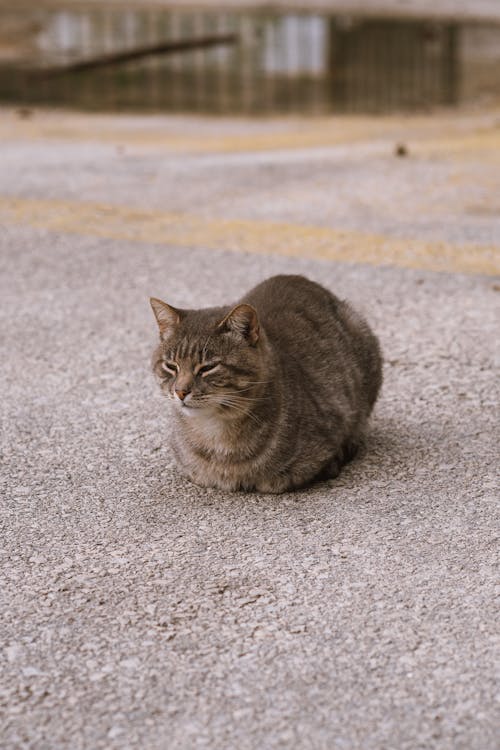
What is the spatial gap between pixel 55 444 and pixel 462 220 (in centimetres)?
372

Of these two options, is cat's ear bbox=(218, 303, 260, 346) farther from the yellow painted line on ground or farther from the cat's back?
the yellow painted line on ground

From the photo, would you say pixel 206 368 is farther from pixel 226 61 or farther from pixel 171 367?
pixel 226 61

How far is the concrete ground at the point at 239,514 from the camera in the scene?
117 inches

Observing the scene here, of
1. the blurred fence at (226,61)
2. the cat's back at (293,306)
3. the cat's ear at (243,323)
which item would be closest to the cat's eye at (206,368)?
the cat's ear at (243,323)

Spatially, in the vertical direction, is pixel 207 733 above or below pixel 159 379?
below

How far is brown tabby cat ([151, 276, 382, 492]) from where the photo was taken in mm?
3986

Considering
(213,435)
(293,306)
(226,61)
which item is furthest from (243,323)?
(226,61)

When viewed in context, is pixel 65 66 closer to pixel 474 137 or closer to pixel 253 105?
pixel 253 105

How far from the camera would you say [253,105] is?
12602mm

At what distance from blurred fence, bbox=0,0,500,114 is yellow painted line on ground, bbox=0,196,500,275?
4.72m

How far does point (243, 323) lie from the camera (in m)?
3.99

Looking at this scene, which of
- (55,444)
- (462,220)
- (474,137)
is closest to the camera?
(55,444)

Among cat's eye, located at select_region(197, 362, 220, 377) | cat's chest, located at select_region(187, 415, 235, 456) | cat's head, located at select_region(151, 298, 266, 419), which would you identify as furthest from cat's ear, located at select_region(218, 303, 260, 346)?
cat's chest, located at select_region(187, 415, 235, 456)

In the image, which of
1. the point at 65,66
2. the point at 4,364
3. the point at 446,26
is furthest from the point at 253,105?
the point at 4,364
